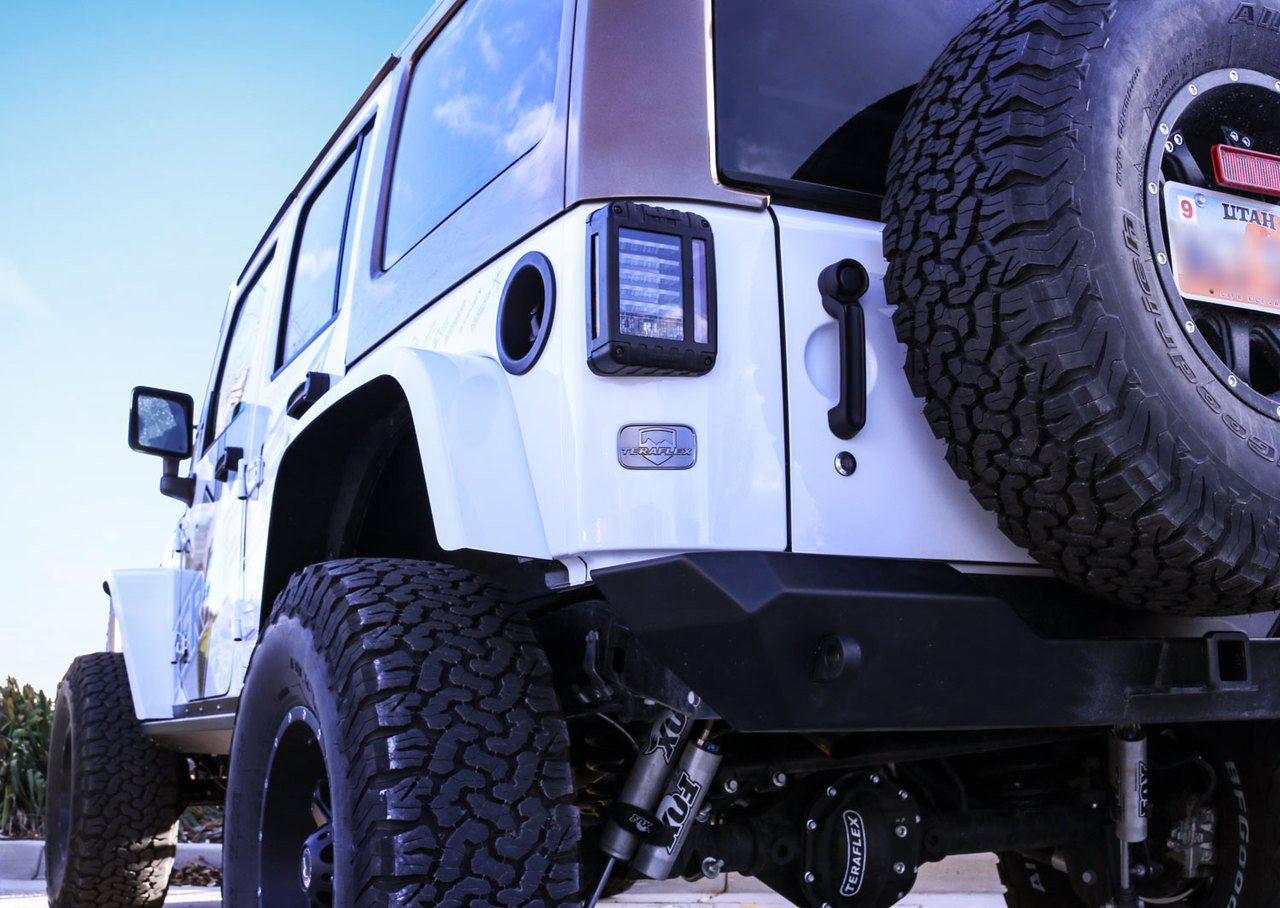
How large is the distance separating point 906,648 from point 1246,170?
956 mm

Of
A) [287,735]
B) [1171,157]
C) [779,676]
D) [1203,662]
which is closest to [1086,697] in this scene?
[1203,662]

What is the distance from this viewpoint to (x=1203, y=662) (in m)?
1.83

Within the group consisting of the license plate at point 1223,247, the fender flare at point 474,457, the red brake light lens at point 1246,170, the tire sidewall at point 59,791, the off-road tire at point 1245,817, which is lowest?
the tire sidewall at point 59,791

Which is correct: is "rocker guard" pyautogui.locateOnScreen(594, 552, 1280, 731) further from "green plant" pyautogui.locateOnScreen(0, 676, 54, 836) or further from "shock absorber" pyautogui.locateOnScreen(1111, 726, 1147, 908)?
"green plant" pyautogui.locateOnScreen(0, 676, 54, 836)

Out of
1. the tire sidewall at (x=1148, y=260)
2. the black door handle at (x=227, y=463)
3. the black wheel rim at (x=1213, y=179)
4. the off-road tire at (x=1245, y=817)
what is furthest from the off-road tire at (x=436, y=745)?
the black door handle at (x=227, y=463)

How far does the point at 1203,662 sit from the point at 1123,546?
1.19ft

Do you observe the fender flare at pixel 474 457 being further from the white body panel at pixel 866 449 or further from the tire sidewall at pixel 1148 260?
the tire sidewall at pixel 1148 260

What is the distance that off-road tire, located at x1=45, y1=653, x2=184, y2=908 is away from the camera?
421 cm

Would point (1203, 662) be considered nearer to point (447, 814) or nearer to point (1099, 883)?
point (1099, 883)

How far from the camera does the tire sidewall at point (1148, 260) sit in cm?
159

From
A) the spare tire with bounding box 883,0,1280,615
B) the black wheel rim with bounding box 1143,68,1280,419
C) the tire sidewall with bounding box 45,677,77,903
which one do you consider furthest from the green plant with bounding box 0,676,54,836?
the black wheel rim with bounding box 1143,68,1280,419

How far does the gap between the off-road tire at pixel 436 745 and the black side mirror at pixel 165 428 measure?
110 inches

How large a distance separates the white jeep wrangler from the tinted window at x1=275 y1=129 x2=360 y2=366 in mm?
842

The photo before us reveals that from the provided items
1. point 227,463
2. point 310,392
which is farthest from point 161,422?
point 310,392
